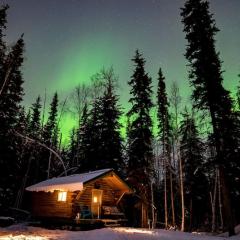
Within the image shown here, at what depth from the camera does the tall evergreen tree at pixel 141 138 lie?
2794 centimetres

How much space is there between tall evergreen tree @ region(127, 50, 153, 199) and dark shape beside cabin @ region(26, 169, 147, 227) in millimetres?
3624

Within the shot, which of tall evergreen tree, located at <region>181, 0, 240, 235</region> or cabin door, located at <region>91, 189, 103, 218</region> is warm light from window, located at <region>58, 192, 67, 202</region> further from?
tall evergreen tree, located at <region>181, 0, 240, 235</region>

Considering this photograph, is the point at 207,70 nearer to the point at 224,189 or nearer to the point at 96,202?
the point at 224,189

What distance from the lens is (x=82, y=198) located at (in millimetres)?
21906

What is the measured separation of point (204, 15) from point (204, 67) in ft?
15.6

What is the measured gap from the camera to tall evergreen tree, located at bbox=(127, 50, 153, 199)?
91.7 ft

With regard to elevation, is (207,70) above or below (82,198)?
above

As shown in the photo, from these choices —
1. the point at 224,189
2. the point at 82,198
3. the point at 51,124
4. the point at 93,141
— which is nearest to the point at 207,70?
the point at 224,189

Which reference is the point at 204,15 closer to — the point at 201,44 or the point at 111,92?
the point at 201,44

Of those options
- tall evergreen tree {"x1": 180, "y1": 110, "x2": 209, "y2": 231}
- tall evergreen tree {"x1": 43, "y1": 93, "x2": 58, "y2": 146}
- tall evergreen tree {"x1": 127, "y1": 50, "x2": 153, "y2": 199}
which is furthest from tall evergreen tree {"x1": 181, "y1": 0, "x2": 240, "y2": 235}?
tall evergreen tree {"x1": 43, "y1": 93, "x2": 58, "y2": 146}

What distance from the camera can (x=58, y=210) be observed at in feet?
71.1

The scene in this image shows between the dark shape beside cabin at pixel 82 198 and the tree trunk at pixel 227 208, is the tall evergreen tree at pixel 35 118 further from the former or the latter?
the tree trunk at pixel 227 208

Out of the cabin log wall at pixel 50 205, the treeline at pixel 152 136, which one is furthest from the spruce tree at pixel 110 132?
the cabin log wall at pixel 50 205

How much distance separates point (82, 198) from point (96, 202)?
6.52 ft
